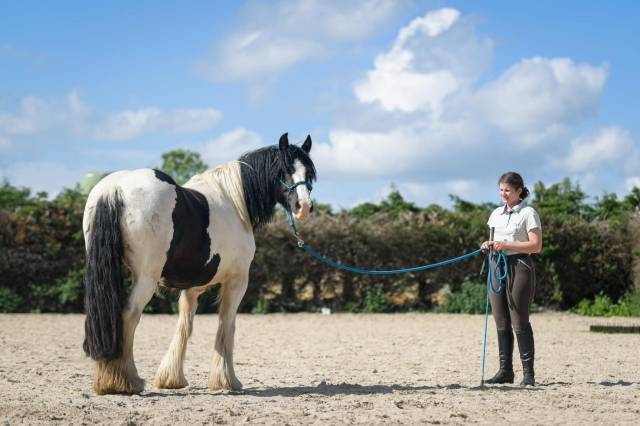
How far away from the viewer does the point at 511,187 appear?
6410 millimetres

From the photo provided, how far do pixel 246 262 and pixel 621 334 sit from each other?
24.0ft

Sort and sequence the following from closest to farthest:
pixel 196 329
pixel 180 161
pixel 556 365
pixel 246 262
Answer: pixel 246 262 → pixel 556 365 → pixel 196 329 → pixel 180 161

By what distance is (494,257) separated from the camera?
6555 millimetres

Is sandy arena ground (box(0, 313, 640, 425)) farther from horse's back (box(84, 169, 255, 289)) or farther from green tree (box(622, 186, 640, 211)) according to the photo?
green tree (box(622, 186, 640, 211))

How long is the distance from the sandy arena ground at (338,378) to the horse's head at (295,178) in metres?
1.49

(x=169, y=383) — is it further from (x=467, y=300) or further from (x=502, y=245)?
(x=467, y=300)

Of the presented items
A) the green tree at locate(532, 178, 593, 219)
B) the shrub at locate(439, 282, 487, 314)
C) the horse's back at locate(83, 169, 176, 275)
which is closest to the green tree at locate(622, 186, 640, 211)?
the green tree at locate(532, 178, 593, 219)

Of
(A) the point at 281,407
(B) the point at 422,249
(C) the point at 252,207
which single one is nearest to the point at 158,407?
(A) the point at 281,407

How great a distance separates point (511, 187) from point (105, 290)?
11.3ft

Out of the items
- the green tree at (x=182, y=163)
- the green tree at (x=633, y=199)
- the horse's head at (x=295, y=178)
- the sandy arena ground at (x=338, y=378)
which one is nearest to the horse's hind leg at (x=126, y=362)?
the sandy arena ground at (x=338, y=378)

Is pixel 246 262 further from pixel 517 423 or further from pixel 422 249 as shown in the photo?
pixel 422 249

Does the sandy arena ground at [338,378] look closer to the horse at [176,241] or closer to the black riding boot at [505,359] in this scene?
the black riding boot at [505,359]

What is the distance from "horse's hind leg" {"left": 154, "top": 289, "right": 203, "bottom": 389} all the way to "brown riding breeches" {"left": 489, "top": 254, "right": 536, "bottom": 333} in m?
2.62

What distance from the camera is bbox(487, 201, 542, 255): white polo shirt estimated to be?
631 centimetres
